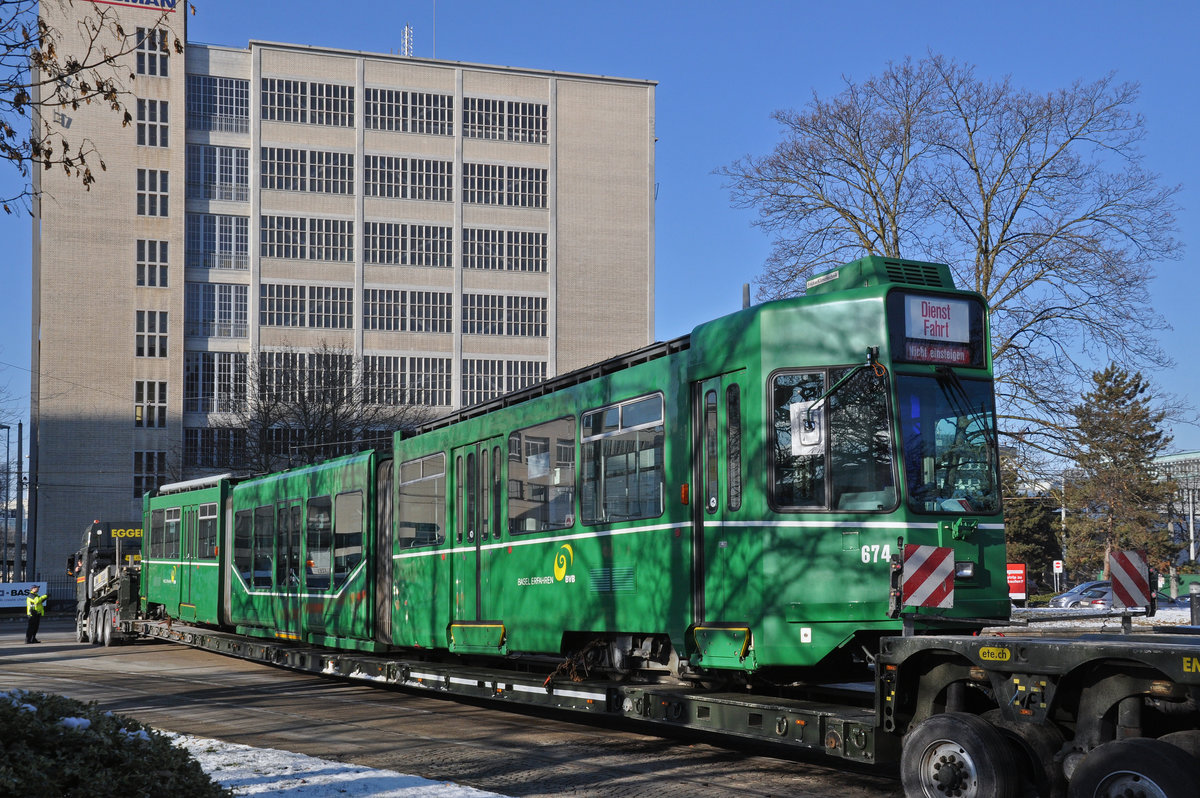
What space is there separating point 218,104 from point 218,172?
387 cm

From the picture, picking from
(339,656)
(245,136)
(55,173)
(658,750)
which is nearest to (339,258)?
(245,136)

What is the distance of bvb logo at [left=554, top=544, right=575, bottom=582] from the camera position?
13.0m

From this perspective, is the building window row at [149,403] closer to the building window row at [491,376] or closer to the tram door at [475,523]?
the building window row at [491,376]

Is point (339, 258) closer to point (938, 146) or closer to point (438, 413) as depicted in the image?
point (438, 413)

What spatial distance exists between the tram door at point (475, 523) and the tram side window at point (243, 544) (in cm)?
961

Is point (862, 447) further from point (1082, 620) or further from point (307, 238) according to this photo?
point (307, 238)

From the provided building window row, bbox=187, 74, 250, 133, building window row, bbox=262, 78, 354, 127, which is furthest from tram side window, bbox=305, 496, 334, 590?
building window row, bbox=187, 74, 250, 133

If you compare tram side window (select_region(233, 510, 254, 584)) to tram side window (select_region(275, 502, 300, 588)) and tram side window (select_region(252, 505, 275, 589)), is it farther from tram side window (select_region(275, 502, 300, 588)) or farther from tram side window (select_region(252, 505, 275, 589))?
tram side window (select_region(275, 502, 300, 588))

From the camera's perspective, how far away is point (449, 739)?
1320 cm

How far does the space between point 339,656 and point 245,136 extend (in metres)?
56.4

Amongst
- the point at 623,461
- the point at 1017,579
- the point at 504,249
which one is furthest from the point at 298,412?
the point at 623,461

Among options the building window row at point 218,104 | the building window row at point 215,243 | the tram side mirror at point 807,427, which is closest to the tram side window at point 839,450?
the tram side mirror at point 807,427

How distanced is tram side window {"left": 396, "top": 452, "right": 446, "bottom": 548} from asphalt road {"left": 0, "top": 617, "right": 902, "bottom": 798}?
7.59 ft

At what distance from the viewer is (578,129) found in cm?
7544
